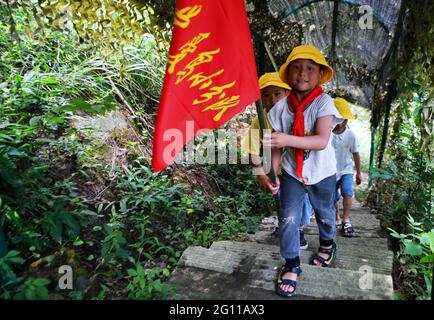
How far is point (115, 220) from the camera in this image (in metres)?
2.88

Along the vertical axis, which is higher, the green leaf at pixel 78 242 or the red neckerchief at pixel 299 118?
the red neckerchief at pixel 299 118

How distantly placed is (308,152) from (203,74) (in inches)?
39.5

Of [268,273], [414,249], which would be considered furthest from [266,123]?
[414,249]

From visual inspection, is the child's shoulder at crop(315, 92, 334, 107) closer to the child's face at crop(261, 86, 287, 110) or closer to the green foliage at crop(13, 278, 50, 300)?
the child's face at crop(261, 86, 287, 110)

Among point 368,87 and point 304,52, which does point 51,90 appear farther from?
point 368,87

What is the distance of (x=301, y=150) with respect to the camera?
2398mm

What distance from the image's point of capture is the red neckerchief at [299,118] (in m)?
2.34

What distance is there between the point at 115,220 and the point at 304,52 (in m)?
2.02

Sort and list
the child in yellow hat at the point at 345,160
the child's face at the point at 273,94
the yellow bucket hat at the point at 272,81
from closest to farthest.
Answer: the yellow bucket hat at the point at 272,81, the child's face at the point at 273,94, the child in yellow hat at the point at 345,160

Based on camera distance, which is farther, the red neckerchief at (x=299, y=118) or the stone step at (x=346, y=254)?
the stone step at (x=346, y=254)

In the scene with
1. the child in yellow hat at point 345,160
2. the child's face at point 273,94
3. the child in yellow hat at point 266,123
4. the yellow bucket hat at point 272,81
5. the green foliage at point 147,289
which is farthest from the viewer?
the child in yellow hat at point 345,160

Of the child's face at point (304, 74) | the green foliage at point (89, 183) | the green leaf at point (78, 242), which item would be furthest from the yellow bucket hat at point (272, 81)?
the green leaf at point (78, 242)

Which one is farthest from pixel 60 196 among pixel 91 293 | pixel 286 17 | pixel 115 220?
pixel 286 17

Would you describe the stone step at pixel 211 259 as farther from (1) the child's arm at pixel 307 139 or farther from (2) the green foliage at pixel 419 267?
(2) the green foliage at pixel 419 267
